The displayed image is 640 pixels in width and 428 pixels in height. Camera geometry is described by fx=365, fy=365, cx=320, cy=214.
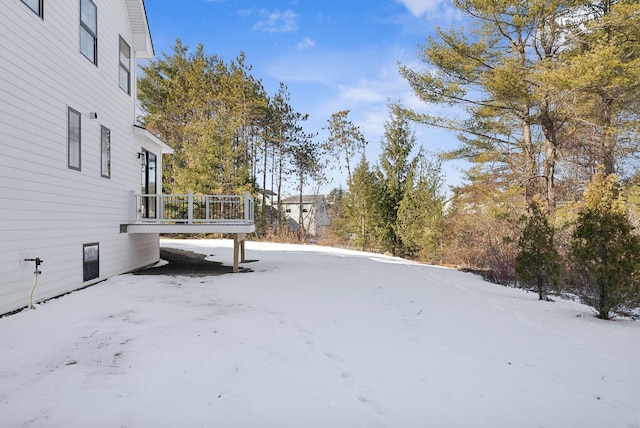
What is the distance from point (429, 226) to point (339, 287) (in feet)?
32.4

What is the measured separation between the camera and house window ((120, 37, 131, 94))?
31.7 feet

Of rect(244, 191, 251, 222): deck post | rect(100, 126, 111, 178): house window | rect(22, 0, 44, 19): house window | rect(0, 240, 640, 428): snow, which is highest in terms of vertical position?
rect(22, 0, 44, 19): house window

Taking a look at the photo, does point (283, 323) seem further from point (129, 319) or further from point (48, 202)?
point (48, 202)

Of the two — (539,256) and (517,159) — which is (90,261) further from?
(517,159)

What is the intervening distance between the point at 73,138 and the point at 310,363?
6551mm

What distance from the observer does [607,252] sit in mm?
6098

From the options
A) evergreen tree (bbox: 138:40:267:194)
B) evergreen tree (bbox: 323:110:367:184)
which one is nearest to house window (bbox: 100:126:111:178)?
evergreen tree (bbox: 138:40:267:194)

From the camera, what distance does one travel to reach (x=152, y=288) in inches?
294

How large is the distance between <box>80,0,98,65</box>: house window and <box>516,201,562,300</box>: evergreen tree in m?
10.1

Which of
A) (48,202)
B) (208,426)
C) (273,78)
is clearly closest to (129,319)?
(48,202)

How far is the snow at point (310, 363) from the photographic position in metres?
2.80

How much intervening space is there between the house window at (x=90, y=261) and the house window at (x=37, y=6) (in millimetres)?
4227

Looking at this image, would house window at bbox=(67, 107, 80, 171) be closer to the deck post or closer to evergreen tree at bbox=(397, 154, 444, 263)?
the deck post

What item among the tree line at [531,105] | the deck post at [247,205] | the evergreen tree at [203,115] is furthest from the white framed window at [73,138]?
the evergreen tree at [203,115]
